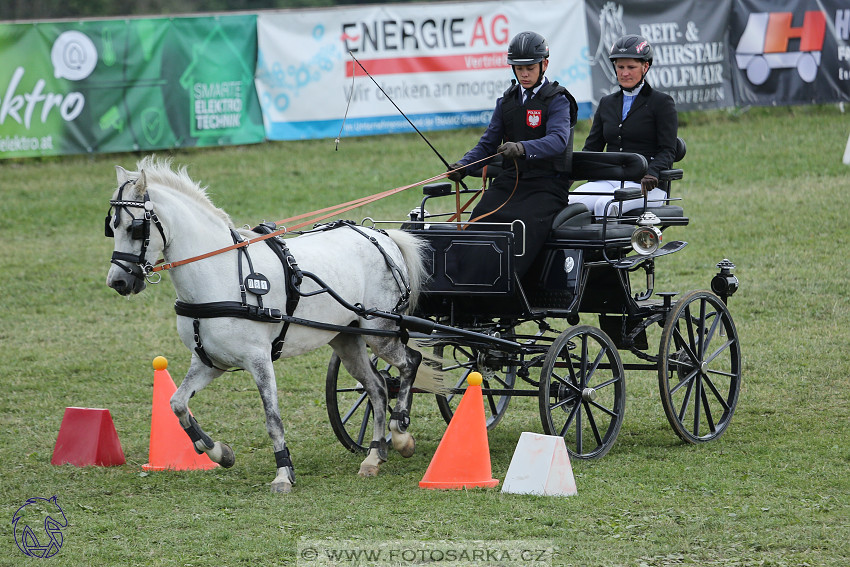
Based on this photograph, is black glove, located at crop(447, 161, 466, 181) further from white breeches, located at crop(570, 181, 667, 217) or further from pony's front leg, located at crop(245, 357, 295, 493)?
pony's front leg, located at crop(245, 357, 295, 493)

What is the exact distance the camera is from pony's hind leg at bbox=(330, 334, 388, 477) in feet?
23.0

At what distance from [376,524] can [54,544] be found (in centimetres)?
154

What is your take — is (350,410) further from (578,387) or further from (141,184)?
(141,184)

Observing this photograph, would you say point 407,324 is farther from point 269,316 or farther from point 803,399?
point 803,399

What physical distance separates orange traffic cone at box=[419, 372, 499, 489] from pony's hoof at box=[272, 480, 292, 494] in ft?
2.45

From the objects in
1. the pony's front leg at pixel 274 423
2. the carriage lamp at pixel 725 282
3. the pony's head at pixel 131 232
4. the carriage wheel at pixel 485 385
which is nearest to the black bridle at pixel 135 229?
the pony's head at pixel 131 232

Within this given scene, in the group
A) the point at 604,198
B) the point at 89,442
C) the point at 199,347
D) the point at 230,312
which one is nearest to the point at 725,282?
the point at 604,198

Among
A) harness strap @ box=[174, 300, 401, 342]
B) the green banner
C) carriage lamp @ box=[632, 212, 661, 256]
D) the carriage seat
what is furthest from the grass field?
the carriage seat

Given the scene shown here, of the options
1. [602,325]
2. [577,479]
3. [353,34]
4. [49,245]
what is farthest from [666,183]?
[353,34]

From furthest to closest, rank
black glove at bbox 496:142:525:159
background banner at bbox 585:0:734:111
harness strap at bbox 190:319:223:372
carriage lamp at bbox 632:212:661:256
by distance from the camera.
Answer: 1. background banner at bbox 585:0:734:111
2. carriage lamp at bbox 632:212:661:256
3. black glove at bbox 496:142:525:159
4. harness strap at bbox 190:319:223:372

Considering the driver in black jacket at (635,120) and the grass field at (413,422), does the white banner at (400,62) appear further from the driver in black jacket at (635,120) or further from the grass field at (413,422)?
the driver in black jacket at (635,120)

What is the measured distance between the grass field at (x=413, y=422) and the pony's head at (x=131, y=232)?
124 centimetres

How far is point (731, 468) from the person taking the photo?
6660mm

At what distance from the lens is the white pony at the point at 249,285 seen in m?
6.11
